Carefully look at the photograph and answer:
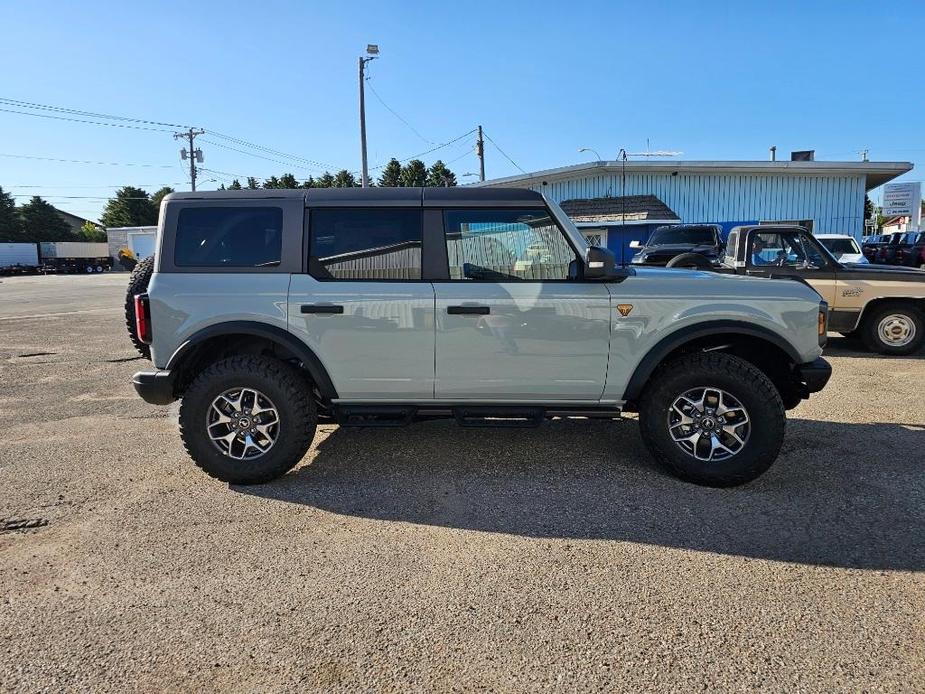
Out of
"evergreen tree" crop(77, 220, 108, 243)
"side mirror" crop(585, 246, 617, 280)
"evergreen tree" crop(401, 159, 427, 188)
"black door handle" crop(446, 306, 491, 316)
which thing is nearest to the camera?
"side mirror" crop(585, 246, 617, 280)

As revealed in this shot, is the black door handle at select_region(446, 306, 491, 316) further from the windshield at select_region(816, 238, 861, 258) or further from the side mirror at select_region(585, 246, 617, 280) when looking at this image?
the windshield at select_region(816, 238, 861, 258)

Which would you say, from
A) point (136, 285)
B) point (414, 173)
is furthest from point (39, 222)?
point (136, 285)

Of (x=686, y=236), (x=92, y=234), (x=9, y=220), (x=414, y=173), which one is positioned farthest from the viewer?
(x=92, y=234)

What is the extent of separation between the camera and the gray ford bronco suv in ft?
13.1

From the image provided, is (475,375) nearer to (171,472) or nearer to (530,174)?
(171,472)

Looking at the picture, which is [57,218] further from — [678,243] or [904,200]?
[904,200]

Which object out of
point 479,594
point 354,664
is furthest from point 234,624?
point 479,594

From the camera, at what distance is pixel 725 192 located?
24.8 metres

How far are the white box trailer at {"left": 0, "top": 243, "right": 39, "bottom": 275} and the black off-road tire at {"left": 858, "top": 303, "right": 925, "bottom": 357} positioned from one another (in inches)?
2565

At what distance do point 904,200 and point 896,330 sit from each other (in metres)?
39.8

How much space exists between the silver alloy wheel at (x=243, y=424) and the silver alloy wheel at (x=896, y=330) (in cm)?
874

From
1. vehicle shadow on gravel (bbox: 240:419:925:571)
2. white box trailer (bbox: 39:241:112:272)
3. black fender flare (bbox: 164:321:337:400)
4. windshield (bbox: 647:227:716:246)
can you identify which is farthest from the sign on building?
white box trailer (bbox: 39:241:112:272)

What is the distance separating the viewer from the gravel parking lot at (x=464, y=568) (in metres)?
2.35

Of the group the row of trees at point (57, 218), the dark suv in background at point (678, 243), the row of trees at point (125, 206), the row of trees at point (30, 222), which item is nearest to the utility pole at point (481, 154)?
the row of trees at point (125, 206)
